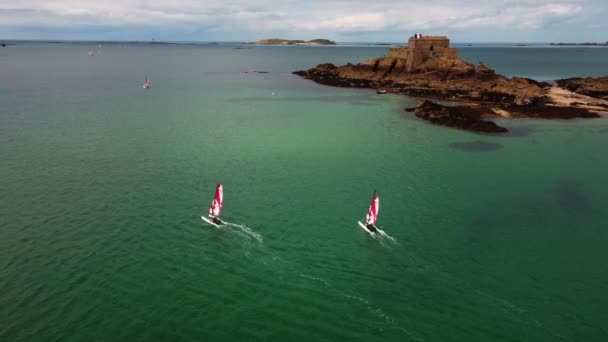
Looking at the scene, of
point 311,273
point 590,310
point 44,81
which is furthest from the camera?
point 44,81

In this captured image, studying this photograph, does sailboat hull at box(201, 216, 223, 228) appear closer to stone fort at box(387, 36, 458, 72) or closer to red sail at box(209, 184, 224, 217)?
red sail at box(209, 184, 224, 217)

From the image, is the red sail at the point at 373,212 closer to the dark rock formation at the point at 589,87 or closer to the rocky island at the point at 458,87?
the rocky island at the point at 458,87

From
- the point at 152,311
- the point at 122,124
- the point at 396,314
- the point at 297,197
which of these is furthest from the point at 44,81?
the point at 396,314

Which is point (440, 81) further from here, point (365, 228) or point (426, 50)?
point (365, 228)

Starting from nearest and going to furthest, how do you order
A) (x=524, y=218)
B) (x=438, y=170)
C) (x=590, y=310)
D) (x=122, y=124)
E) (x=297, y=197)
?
(x=590, y=310), (x=524, y=218), (x=297, y=197), (x=438, y=170), (x=122, y=124)

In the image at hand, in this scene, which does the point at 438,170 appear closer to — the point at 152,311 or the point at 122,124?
the point at 152,311

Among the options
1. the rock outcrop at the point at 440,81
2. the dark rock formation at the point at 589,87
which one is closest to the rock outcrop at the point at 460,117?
the rock outcrop at the point at 440,81
